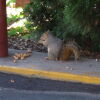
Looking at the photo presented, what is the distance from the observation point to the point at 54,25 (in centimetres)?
970

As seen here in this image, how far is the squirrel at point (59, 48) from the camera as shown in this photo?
8164 mm

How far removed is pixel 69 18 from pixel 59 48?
68 centimetres

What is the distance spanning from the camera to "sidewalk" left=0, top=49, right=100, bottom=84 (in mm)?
7363

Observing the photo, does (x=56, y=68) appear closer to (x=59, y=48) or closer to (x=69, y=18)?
(x=59, y=48)

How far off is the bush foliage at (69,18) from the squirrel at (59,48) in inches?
18.5

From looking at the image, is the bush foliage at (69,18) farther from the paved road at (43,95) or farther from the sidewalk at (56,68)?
the paved road at (43,95)

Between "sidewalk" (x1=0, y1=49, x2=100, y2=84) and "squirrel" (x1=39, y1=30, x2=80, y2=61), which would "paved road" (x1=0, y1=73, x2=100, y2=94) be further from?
"squirrel" (x1=39, y1=30, x2=80, y2=61)

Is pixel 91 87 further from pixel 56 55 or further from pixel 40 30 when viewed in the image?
pixel 40 30

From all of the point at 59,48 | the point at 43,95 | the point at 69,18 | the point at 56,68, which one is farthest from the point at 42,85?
the point at 69,18

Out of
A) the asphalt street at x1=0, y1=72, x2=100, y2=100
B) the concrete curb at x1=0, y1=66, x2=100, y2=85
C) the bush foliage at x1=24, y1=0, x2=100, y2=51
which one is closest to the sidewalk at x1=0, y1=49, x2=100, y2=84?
the concrete curb at x1=0, y1=66, x2=100, y2=85

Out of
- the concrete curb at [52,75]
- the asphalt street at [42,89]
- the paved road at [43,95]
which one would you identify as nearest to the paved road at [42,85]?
the asphalt street at [42,89]

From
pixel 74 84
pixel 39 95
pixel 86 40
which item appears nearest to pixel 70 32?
pixel 86 40

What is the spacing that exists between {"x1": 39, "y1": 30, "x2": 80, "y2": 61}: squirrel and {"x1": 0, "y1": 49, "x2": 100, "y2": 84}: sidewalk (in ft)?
0.47

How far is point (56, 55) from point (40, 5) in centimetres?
Result: 187
